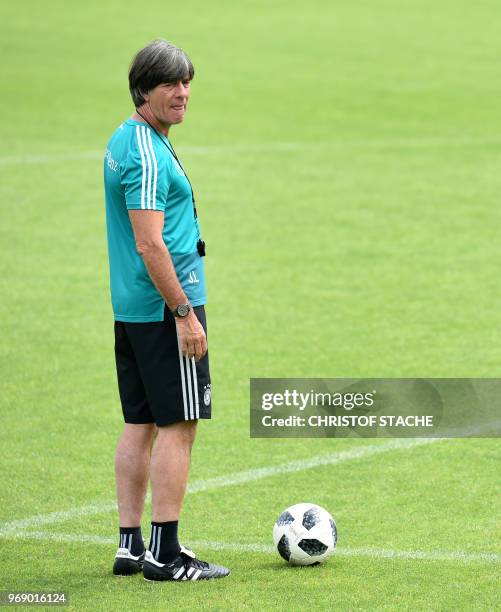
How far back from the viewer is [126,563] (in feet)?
18.0

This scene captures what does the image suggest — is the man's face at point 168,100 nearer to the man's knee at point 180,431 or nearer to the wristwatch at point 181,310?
the wristwatch at point 181,310

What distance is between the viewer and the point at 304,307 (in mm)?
10797

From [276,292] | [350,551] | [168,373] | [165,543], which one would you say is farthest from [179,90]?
[276,292]

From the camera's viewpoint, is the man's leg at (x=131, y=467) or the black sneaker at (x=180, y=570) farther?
the man's leg at (x=131, y=467)

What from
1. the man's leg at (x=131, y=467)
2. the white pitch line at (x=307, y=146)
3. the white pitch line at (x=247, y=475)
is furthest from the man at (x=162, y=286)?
the white pitch line at (x=307, y=146)

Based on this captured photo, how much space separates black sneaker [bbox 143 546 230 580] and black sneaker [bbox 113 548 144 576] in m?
0.11

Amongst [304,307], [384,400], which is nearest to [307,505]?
[384,400]

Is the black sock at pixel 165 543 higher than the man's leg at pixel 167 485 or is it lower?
lower

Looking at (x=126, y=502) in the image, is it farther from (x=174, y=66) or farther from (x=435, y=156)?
(x=435, y=156)

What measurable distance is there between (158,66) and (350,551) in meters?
2.26

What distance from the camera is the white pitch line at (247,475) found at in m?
6.25

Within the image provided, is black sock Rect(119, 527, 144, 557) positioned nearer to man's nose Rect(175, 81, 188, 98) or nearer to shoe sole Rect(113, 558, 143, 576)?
shoe sole Rect(113, 558, 143, 576)

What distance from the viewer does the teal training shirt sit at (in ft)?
17.0

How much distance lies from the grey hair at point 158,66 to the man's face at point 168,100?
0.02 metres
